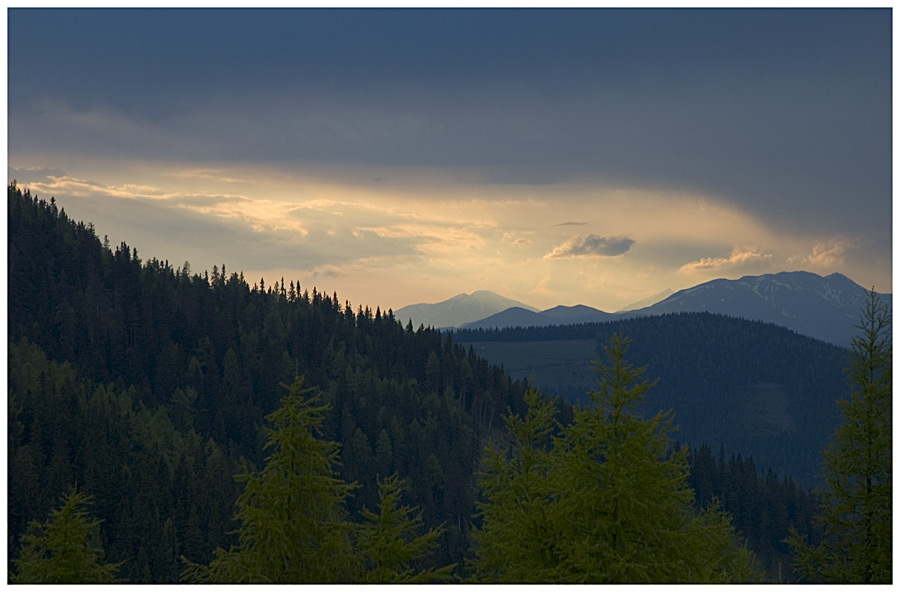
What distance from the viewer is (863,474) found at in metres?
27.4

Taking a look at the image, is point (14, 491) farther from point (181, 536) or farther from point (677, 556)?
point (677, 556)

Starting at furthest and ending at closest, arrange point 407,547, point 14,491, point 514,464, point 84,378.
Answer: point 84,378 < point 14,491 < point 514,464 < point 407,547

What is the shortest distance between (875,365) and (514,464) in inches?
547

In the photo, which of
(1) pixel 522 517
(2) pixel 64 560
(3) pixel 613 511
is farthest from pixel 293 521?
(2) pixel 64 560

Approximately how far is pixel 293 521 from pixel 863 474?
20.2 m

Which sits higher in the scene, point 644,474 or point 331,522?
point 644,474

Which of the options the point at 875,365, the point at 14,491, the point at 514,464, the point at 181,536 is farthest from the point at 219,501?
the point at 875,365

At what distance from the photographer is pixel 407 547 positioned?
21922mm

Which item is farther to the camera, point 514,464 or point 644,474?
point 514,464

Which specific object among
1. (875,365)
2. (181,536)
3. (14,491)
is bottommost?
(181,536)

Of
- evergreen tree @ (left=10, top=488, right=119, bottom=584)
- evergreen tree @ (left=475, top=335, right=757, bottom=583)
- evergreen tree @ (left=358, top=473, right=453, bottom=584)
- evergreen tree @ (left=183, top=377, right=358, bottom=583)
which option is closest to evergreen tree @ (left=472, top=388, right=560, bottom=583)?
evergreen tree @ (left=475, top=335, right=757, bottom=583)

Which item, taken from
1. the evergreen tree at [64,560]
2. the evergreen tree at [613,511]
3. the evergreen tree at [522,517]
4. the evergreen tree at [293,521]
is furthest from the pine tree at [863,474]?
the evergreen tree at [64,560]

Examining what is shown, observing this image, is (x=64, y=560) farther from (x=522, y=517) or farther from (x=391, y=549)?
(x=522, y=517)

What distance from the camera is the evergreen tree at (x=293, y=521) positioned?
2081 cm
